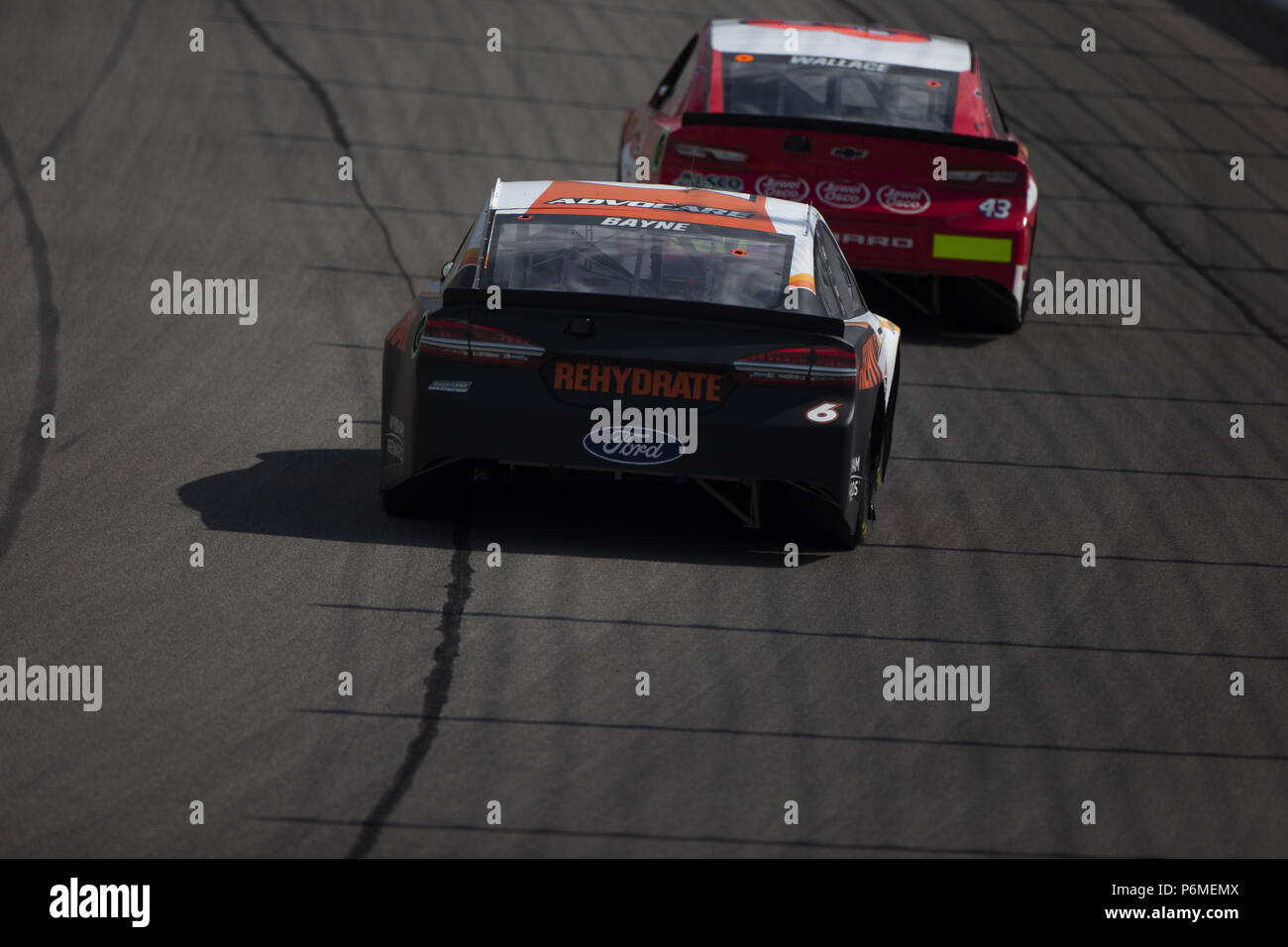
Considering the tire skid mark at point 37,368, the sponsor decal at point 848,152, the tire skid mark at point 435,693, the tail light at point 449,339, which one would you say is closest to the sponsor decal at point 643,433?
the tail light at point 449,339

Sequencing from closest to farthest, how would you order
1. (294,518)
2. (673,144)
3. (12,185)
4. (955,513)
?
(294,518), (955,513), (673,144), (12,185)

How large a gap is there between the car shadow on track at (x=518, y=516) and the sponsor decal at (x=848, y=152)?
3198 mm

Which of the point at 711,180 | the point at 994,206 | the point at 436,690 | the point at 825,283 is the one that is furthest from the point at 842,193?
the point at 436,690

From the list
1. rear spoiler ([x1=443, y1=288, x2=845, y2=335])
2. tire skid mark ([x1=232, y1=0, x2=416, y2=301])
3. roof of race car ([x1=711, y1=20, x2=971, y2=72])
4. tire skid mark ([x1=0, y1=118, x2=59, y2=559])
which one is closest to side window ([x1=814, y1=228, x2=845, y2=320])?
rear spoiler ([x1=443, y1=288, x2=845, y2=335])

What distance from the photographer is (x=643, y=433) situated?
7051 millimetres

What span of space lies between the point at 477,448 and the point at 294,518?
3.26ft

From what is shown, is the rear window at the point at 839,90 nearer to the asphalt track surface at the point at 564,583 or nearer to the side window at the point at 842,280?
the asphalt track surface at the point at 564,583

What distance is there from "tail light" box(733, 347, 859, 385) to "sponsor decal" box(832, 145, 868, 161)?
3959mm

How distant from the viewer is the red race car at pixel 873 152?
35.3 feet

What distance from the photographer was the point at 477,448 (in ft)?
23.2

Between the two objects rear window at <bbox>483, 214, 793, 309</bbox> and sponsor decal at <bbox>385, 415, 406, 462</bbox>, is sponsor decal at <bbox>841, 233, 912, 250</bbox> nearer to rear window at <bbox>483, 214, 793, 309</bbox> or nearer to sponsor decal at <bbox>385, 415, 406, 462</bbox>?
rear window at <bbox>483, 214, 793, 309</bbox>

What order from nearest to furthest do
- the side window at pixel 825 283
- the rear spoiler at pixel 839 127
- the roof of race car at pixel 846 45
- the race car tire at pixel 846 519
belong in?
the race car tire at pixel 846 519 < the side window at pixel 825 283 < the rear spoiler at pixel 839 127 < the roof of race car at pixel 846 45
